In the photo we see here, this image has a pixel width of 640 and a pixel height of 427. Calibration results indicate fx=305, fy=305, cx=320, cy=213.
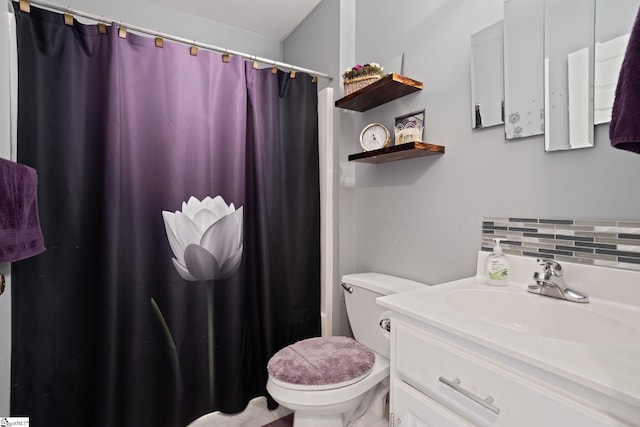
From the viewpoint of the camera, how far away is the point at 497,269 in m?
1.07

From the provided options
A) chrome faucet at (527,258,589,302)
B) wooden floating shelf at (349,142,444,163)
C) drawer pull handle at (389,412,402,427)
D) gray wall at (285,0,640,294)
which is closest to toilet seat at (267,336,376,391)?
drawer pull handle at (389,412,402,427)

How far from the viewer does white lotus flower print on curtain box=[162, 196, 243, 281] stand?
4.81ft

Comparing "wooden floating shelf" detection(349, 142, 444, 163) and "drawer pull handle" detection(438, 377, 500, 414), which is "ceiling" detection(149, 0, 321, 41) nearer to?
"wooden floating shelf" detection(349, 142, 444, 163)

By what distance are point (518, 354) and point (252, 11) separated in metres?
2.32

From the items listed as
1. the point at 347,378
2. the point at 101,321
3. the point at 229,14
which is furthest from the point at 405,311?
the point at 229,14

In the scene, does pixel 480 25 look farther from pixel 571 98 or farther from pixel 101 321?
pixel 101 321

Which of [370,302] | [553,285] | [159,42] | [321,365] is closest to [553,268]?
[553,285]

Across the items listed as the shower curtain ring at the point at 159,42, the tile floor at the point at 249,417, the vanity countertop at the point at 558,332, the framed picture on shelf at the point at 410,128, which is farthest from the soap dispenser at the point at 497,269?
the shower curtain ring at the point at 159,42

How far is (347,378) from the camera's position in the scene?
119 cm

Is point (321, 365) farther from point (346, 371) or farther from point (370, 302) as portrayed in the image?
point (370, 302)

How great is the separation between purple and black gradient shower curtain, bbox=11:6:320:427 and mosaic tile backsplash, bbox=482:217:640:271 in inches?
40.4

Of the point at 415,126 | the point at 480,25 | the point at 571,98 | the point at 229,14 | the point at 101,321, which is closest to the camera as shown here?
the point at 571,98

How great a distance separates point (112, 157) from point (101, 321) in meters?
0.70

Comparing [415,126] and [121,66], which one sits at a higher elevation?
[121,66]
